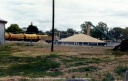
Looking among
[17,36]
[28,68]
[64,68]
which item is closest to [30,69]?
[28,68]

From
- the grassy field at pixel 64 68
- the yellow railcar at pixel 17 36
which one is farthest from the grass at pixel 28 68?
the yellow railcar at pixel 17 36

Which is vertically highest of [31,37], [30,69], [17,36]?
[17,36]

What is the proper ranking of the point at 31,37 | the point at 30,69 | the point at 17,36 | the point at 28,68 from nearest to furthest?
→ the point at 30,69
the point at 28,68
the point at 17,36
the point at 31,37

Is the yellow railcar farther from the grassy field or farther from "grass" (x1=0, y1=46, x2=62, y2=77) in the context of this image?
"grass" (x1=0, y1=46, x2=62, y2=77)

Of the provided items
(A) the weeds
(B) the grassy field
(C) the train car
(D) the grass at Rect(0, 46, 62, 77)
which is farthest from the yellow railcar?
(A) the weeds

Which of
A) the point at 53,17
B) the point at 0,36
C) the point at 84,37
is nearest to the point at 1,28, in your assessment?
the point at 0,36

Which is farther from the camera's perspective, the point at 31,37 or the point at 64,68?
the point at 31,37

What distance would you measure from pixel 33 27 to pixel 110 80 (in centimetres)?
9010

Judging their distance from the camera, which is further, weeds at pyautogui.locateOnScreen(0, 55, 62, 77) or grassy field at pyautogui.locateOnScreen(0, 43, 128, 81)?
weeds at pyautogui.locateOnScreen(0, 55, 62, 77)

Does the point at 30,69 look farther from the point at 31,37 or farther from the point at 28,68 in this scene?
the point at 31,37

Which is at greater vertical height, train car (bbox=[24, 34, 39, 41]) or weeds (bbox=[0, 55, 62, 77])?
train car (bbox=[24, 34, 39, 41])

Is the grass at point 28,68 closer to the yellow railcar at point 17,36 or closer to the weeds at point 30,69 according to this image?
the weeds at point 30,69

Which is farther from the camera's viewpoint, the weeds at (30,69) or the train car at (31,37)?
the train car at (31,37)

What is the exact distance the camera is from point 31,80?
40.8 ft
